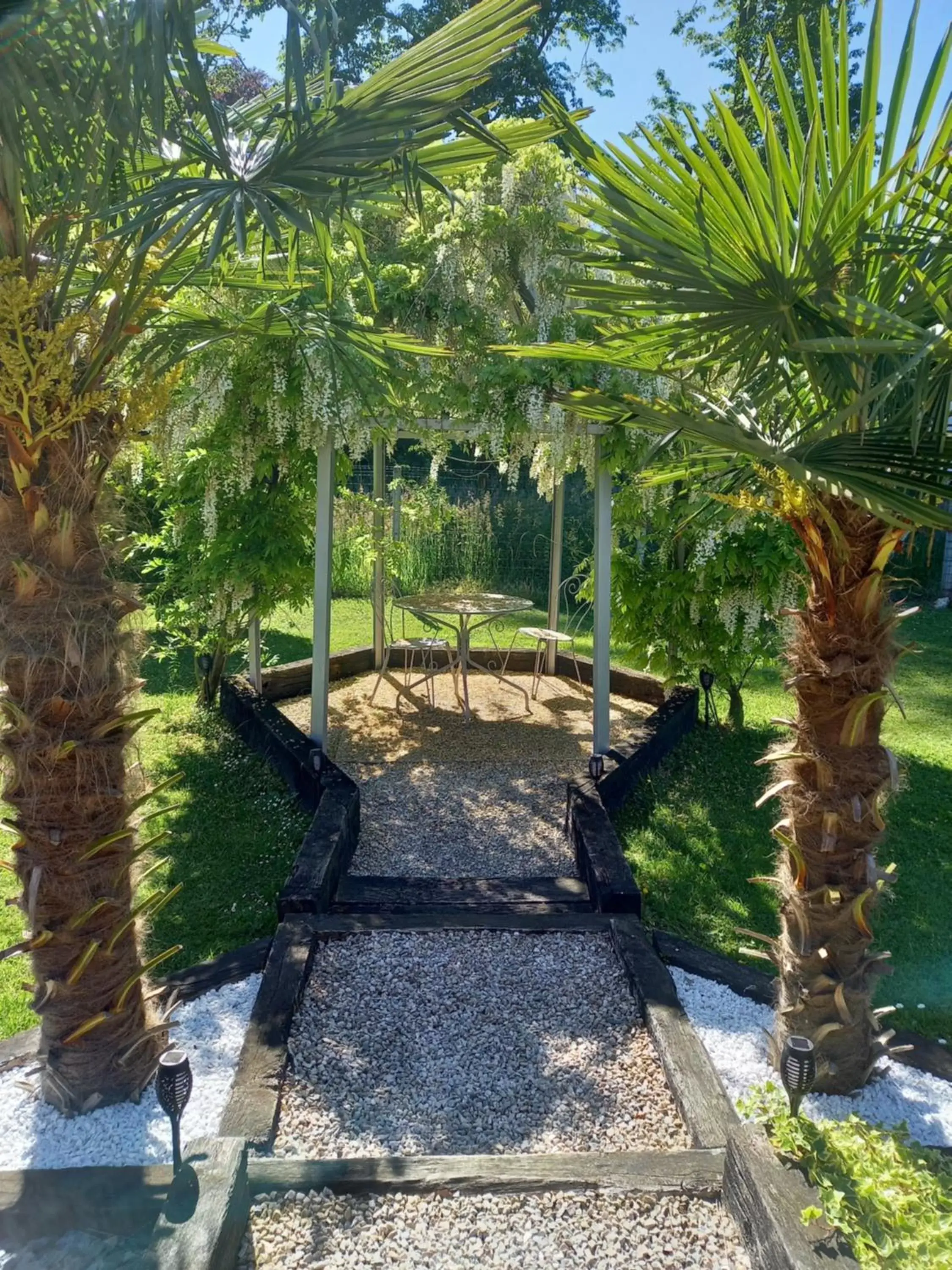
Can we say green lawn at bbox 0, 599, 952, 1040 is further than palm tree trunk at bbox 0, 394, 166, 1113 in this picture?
Yes

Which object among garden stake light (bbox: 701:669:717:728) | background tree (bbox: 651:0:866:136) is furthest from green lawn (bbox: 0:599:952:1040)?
background tree (bbox: 651:0:866:136)

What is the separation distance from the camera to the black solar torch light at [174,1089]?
216 cm

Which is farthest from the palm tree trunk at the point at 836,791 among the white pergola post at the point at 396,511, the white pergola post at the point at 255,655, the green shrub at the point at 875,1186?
the white pergola post at the point at 396,511

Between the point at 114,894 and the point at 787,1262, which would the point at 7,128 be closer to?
the point at 114,894

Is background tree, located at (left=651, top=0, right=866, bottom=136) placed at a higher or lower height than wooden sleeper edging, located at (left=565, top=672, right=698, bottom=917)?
higher

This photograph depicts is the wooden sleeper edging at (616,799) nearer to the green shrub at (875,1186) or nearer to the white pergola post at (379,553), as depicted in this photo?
the green shrub at (875,1186)

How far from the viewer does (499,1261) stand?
2.20 metres

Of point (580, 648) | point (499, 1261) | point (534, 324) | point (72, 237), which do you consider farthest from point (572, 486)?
point (499, 1261)

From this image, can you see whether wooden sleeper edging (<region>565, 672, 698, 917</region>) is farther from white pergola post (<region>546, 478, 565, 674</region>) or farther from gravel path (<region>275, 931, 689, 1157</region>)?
white pergola post (<region>546, 478, 565, 674</region>)

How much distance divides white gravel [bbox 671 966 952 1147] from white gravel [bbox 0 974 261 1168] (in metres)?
1.67

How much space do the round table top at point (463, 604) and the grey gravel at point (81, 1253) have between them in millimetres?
4791

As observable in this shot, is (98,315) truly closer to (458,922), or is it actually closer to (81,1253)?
(81,1253)

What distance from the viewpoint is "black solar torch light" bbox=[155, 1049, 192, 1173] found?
2162 mm

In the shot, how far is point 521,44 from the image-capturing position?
14.1 m
